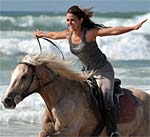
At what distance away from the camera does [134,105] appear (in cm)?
709

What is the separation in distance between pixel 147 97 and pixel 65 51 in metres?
13.1

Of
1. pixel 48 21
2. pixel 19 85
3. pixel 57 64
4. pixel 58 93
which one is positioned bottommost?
pixel 48 21

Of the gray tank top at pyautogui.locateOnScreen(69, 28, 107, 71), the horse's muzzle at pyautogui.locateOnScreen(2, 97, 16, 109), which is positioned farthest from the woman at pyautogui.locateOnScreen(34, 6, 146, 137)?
the horse's muzzle at pyautogui.locateOnScreen(2, 97, 16, 109)

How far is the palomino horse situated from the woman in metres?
0.16

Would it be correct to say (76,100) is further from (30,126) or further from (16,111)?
(16,111)

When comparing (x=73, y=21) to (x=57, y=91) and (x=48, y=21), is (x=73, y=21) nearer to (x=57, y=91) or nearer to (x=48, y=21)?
(x=57, y=91)

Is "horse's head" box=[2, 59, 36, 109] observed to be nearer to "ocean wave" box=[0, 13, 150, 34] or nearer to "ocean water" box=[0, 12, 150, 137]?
"ocean water" box=[0, 12, 150, 137]

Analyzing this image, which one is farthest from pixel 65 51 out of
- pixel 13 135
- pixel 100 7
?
pixel 100 7

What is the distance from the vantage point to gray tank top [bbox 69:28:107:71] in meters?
6.59

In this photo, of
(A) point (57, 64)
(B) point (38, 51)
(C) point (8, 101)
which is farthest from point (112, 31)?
(B) point (38, 51)

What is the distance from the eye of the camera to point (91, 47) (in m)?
6.63

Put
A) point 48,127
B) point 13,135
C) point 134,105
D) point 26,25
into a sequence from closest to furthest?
point 48,127, point 134,105, point 13,135, point 26,25

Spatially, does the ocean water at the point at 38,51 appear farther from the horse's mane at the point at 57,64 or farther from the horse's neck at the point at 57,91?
the horse's neck at the point at 57,91

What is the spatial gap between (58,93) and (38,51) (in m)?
11.3
